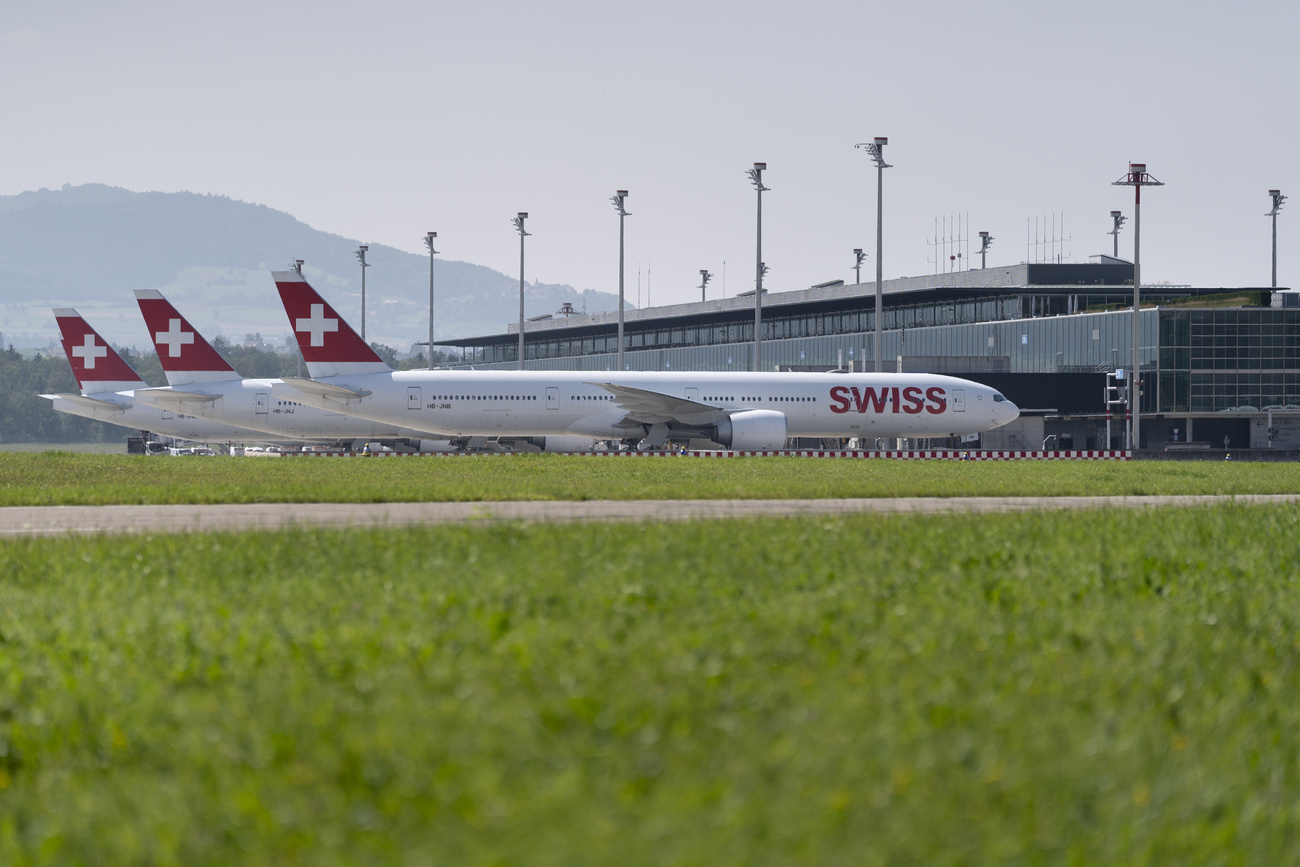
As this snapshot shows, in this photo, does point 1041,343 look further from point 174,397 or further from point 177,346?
point 174,397

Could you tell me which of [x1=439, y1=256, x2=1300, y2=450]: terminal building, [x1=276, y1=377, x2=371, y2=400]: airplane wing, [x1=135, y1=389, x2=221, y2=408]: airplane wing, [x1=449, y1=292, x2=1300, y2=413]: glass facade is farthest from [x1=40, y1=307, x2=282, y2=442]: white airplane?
[x1=449, y1=292, x2=1300, y2=413]: glass facade

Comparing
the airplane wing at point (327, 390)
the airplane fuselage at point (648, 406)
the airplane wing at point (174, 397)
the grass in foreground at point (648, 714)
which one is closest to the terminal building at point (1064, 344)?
the airplane fuselage at point (648, 406)

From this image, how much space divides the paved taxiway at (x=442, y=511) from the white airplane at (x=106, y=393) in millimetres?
40569

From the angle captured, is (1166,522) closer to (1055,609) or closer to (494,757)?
(1055,609)

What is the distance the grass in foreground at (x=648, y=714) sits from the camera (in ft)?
17.1

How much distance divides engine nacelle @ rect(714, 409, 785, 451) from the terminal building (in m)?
17.3

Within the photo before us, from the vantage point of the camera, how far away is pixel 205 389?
52.6 metres

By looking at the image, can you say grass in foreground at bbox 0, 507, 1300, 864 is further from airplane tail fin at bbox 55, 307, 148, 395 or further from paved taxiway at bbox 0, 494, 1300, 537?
airplane tail fin at bbox 55, 307, 148, 395

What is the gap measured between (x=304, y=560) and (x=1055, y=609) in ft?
23.7

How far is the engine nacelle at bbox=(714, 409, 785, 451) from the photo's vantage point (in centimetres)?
4825

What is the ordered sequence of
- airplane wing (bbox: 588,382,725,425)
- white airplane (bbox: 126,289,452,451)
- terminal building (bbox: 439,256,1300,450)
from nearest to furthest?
airplane wing (bbox: 588,382,725,425) → white airplane (bbox: 126,289,452,451) → terminal building (bbox: 439,256,1300,450)

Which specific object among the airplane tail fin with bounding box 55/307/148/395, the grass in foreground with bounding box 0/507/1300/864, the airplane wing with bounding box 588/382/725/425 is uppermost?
the airplane tail fin with bounding box 55/307/148/395

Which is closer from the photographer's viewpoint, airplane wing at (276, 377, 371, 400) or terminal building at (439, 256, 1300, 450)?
airplane wing at (276, 377, 371, 400)

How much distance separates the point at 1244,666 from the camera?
858 cm
